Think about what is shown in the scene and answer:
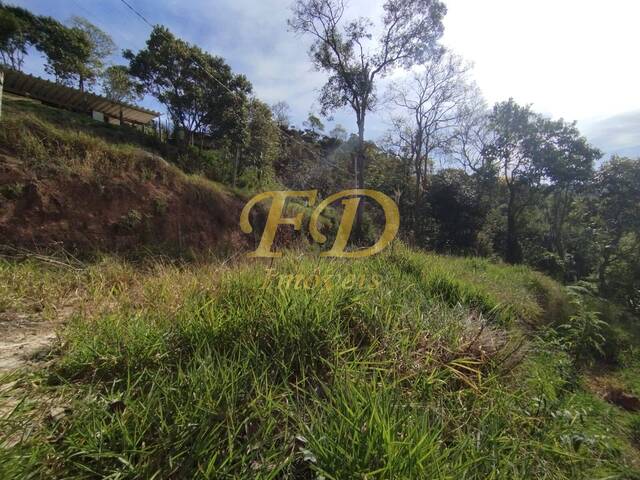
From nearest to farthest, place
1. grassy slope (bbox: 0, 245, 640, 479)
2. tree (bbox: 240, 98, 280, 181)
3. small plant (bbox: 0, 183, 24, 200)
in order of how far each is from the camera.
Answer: grassy slope (bbox: 0, 245, 640, 479) → small plant (bbox: 0, 183, 24, 200) → tree (bbox: 240, 98, 280, 181)

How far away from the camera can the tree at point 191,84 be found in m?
9.34

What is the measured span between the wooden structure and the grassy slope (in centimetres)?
1117

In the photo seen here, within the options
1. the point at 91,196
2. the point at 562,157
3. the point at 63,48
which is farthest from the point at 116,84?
the point at 562,157

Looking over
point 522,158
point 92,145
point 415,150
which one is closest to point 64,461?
point 92,145

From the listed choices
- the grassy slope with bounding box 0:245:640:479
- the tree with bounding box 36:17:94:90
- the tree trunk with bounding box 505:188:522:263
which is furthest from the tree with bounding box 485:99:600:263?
the tree with bounding box 36:17:94:90

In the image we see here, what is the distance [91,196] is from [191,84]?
5.84 meters

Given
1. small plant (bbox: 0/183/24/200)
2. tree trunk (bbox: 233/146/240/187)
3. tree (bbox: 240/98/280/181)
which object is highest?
tree (bbox: 240/98/280/181)

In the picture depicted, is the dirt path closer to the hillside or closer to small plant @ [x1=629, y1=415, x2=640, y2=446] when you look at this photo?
the hillside

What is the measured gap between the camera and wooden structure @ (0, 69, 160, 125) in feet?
31.0

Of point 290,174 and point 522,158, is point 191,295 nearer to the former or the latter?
point 290,174

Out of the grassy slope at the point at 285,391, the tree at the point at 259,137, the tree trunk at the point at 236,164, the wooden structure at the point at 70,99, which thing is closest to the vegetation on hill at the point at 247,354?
the grassy slope at the point at 285,391

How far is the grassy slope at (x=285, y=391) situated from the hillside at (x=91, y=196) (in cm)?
305

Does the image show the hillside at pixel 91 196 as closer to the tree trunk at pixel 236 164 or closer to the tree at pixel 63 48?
the tree trunk at pixel 236 164

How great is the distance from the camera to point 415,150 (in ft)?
54.7
